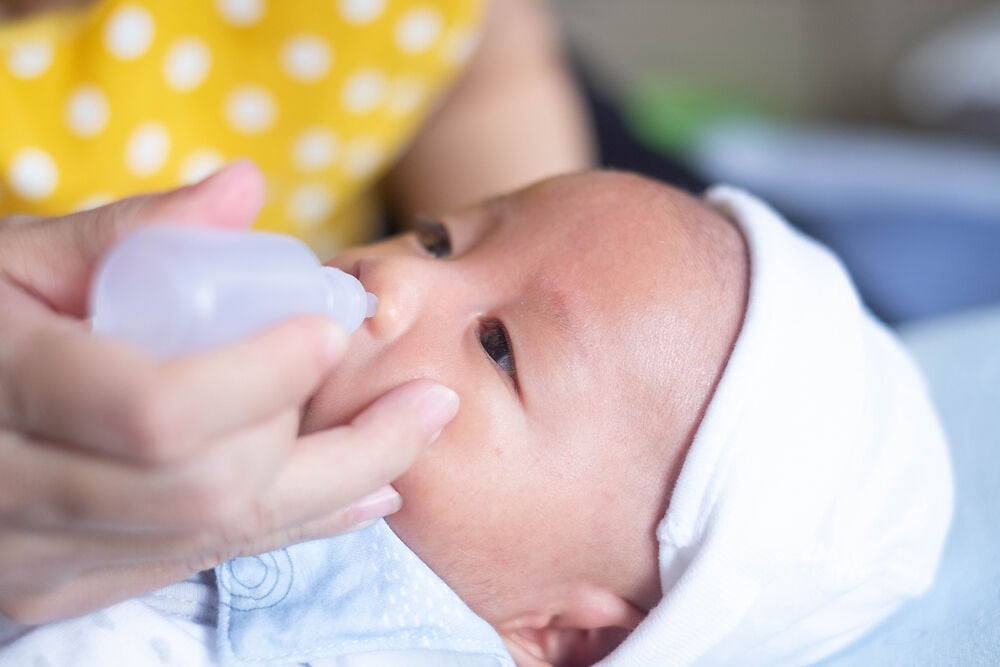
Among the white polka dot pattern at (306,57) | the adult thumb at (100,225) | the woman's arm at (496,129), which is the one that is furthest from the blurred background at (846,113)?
the adult thumb at (100,225)

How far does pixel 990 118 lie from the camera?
95.6 inches

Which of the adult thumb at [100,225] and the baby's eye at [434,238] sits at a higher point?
the adult thumb at [100,225]

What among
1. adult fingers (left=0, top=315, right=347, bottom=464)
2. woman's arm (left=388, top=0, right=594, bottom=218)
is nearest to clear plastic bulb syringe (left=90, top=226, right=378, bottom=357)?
adult fingers (left=0, top=315, right=347, bottom=464)

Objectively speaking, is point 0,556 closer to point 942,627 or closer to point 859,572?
point 859,572

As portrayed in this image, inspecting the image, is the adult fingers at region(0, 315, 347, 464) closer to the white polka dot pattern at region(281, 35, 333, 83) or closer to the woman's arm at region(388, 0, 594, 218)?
the white polka dot pattern at region(281, 35, 333, 83)

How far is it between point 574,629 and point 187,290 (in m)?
0.57

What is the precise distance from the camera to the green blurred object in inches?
80.3

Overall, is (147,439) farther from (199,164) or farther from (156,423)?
(199,164)

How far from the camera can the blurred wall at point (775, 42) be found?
2.98 metres

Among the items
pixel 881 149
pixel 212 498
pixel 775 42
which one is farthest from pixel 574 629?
pixel 775 42

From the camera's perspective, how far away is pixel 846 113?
312cm

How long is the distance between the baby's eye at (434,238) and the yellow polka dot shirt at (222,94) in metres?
0.38

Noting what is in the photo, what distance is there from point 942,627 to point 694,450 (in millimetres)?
318

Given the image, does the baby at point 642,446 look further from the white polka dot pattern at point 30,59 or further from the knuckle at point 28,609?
the white polka dot pattern at point 30,59
